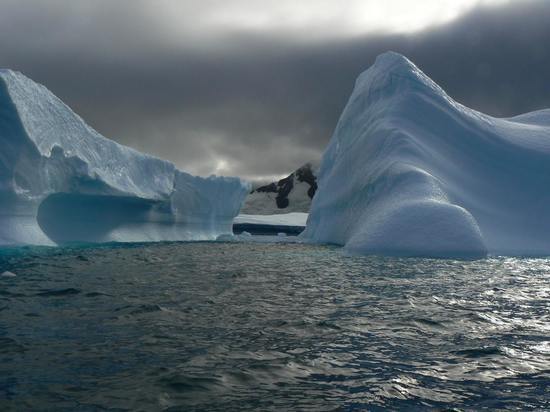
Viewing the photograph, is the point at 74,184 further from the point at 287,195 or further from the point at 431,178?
the point at 287,195

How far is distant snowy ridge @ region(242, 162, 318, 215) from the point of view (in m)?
148

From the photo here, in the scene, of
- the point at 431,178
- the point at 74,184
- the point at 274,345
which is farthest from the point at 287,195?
the point at 274,345

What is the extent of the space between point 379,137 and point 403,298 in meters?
15.3

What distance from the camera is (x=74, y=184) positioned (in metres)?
23.2

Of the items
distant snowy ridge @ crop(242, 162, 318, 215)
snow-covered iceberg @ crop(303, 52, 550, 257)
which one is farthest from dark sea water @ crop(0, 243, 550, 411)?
distant snowy ridge @ crop(242, 162, 318, 215)

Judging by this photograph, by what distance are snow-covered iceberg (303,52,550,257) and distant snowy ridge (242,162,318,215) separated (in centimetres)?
11287

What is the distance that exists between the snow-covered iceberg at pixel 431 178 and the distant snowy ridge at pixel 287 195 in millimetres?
112871

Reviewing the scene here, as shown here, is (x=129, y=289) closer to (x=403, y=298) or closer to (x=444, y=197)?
(x=403, y=298)

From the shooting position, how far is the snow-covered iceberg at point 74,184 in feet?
65.0

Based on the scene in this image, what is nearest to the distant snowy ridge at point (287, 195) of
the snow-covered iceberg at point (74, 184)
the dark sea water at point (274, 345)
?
the snow-covered iceberg at point (74, 184)

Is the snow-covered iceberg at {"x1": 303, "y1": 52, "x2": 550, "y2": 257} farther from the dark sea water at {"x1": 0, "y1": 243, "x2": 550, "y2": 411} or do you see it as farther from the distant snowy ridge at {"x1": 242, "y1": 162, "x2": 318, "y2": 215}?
the distant snowy ridge at {"x1": 242, "y1": 162, "x2": 318, "y2": 215}

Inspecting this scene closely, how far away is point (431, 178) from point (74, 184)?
15.0 meters

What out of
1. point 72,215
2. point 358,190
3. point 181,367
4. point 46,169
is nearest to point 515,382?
point 181,367

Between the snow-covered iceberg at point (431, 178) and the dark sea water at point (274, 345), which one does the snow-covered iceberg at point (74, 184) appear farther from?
the dark sea water at point (274, 345)
